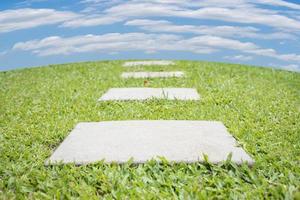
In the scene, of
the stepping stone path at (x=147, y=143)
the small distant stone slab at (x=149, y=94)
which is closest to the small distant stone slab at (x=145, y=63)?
the small distant stone slab at (x=149, y=94)

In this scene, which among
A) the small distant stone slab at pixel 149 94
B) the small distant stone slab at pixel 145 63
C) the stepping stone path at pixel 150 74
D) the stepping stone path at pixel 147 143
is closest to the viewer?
the stepping stone path at pixel 147 143

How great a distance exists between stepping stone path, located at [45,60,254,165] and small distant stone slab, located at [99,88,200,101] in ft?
4.22

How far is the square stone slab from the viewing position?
286 cm

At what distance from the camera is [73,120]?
404cm

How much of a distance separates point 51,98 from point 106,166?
2770 mm

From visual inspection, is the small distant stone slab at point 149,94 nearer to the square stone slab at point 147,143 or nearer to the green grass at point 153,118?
the green grass at point 153,118

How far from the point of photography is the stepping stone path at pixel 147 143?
2.86 meters

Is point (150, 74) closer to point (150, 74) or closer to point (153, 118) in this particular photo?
point (150, 74)

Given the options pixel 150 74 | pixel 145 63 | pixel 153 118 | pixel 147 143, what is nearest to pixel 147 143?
pixel 147 143

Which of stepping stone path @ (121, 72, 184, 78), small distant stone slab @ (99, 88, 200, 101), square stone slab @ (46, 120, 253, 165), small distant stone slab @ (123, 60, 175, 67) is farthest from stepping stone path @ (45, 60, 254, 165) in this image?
small distant stone slab @ (123, 60, 175, 67)

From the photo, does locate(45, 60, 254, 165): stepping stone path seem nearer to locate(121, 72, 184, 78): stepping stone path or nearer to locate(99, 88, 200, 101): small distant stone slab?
locate(99, 88, 200, 101): small distant stone slab

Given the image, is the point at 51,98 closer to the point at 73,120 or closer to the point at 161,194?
the point at 73,120

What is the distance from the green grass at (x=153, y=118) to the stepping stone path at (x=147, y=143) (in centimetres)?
10

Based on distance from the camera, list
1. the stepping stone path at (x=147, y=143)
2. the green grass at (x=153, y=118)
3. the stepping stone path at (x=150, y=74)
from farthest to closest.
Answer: the stepping stone path at (x=150, y=74) < the stepping stone path at (x=147, y=143) < the green grass at (x=153, y=118)
